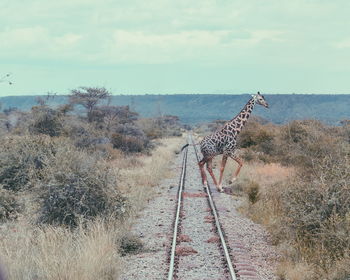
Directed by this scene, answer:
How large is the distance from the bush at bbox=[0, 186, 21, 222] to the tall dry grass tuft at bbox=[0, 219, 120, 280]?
2.84 metres

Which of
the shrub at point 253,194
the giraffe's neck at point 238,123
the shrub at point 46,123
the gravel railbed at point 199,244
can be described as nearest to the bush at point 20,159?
the gravel railbed at point 199,244

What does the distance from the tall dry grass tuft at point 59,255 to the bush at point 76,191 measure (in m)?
0.98

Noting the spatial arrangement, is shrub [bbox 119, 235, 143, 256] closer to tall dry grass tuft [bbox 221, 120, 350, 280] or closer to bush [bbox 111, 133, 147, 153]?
tall dry grass tuft [bbox 221, 120, 350, 280]

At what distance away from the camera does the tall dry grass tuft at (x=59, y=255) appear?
8766mm

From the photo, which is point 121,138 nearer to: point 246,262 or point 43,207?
point 43,207

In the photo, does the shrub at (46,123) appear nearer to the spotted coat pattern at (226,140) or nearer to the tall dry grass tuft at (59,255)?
the spotted coat pattern at (226,140)

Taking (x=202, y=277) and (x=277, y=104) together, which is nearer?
(x=202, y=277)

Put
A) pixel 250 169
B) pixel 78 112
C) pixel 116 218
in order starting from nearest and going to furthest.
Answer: pixel 116 218
pixel 250 169
pixel 78 112

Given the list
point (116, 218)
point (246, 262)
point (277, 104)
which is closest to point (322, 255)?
point (246, 262)

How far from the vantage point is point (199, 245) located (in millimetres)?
12359

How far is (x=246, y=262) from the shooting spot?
10.9 m

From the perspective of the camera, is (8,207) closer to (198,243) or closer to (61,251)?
(198,243)

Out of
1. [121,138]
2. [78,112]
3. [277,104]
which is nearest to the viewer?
[121,138]

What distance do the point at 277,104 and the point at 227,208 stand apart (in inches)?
6210
